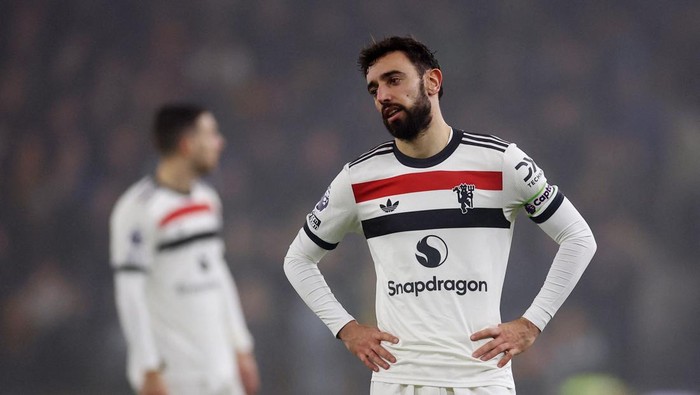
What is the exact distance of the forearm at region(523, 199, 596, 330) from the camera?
9.97ft

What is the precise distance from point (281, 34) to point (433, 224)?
4.86m

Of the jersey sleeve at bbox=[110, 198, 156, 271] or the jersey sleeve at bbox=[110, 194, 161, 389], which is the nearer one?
the jersey sleeve at bbox=[110, 194, 161, 389]

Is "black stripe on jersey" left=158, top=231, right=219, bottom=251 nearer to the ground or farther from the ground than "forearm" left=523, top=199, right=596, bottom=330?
farther from the ground

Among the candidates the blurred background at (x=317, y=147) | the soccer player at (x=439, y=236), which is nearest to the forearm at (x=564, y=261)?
the soccer player at (x=439, y=236)

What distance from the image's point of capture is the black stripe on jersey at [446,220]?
2998 millimetres

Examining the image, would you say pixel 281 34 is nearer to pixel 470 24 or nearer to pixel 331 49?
pixel 331 49

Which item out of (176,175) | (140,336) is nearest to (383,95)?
(140,336)

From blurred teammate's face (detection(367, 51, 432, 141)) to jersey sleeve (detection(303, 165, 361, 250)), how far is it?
0.24 metres

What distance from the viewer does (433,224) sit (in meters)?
3.01

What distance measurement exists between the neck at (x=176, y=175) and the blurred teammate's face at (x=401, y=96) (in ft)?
7.85

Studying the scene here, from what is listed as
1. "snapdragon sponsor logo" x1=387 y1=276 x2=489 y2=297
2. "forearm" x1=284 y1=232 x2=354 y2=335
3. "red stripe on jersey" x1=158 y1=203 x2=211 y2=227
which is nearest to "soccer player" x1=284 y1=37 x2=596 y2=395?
"snapdragon sponsor logo" x1=387 y1=276 x2=489 y2=297

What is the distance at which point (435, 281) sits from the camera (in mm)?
2980

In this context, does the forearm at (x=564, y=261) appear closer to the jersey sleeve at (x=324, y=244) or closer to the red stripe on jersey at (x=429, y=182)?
the red stripe on jersey at (x=429, y=182)

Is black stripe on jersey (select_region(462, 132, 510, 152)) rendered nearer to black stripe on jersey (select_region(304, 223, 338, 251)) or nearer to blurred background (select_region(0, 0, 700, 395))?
black stripe on jersey (select_region(304, 223, 338, 251))
